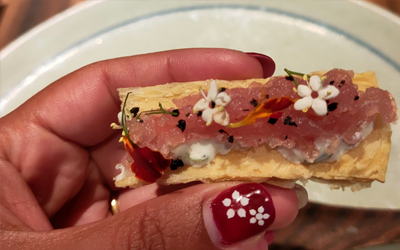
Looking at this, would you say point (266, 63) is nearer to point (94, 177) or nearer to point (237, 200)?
point (237, 200)

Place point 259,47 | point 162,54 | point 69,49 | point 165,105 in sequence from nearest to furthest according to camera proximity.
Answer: point 165,105 → point 162,54 → point 259,47 → point 69,49

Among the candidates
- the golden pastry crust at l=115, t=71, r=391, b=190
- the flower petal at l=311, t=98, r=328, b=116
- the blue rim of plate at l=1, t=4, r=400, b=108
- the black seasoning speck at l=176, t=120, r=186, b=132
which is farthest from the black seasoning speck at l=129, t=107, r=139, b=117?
the blue rim of plate at l=1, t=4, r=400, b=108

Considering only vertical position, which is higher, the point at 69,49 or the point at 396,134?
the point at 69,49

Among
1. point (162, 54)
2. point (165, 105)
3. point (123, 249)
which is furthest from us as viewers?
point (162, 54)

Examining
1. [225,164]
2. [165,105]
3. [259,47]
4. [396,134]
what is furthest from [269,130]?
[259,47]

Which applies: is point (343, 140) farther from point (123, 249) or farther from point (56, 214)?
point (56, 214)

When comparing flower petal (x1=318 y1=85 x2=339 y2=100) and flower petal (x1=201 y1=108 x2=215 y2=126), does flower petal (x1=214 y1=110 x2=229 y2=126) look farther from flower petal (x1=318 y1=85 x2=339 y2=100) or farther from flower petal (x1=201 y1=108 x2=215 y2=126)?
flower petal (x1=318 y1=85 x2=339 y2=100)
